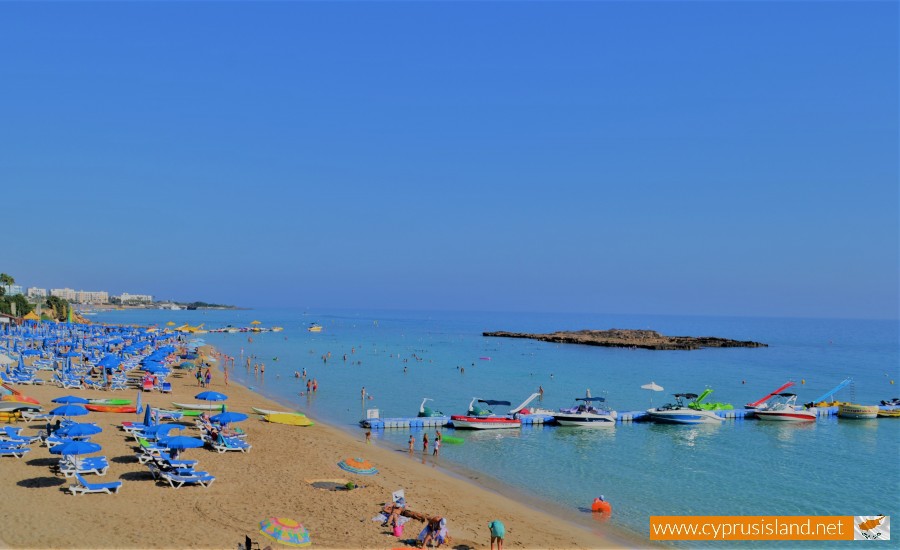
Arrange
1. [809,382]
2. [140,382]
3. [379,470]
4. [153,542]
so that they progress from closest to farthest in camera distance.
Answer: [153,542] < [379,470] < [140,382] < [809,382]

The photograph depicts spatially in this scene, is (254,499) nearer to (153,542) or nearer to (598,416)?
(153,542)

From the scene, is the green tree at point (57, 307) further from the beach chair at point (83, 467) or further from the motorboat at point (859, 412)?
the motorboat at point (859, 412)

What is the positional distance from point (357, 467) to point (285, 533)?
28.5 ft

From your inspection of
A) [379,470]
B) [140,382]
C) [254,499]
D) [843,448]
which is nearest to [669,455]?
[843,448]

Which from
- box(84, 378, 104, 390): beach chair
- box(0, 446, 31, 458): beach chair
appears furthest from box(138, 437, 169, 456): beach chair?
box(84, 378, 104, 390): beach chair

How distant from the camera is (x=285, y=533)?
13.3 meters

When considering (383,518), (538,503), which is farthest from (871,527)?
(383,518)

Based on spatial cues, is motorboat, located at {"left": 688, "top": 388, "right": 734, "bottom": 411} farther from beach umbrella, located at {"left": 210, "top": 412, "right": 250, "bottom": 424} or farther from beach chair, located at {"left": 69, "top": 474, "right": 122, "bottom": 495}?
beach chair, located at {"left": 69, "top": 474, "right": 122, "bottom": 495}

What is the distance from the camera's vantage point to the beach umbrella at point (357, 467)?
21781 millimetres

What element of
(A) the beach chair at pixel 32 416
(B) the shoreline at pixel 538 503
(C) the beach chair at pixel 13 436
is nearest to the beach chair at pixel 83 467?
(C) the beach chair at pixel 13 436

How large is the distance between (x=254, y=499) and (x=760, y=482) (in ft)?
67.9

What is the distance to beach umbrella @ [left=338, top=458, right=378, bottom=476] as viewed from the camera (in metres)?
21.8

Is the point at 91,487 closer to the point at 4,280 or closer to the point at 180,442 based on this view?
the point at 180,442

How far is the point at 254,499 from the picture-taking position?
56.6ft
